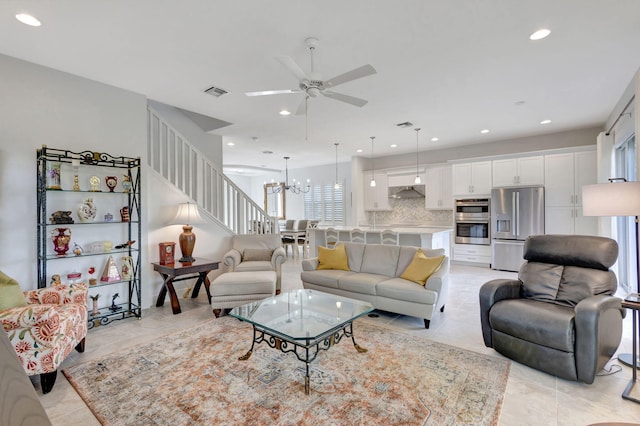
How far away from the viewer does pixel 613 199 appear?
260cm

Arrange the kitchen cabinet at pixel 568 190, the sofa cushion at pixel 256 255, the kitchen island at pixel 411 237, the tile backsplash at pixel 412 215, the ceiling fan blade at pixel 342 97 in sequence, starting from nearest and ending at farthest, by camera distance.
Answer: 1. the ceiling fan blade at pixel 342 97
2. the sofa cushion at pixel 256 255
3. the kitchen island at pixel 411 237
4. the kitchen cabinet at pixel 568 190
5. the tile backsplash at pixel 412 215

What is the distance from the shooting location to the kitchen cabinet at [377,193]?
8.73 m

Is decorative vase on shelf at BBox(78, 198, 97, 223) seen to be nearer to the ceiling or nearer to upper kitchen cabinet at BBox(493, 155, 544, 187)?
the ceiling

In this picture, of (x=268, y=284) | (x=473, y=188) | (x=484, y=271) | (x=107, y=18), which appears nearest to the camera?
(x=107, y=18)

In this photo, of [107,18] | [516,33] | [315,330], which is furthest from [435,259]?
[107,18]

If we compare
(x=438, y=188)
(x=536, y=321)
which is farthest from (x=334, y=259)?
(x=438, y=188)

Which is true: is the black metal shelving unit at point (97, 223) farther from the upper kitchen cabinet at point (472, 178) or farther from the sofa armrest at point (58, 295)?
the upper kitchen cabinet at point (472, 178)

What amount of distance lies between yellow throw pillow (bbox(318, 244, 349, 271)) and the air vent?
251cm

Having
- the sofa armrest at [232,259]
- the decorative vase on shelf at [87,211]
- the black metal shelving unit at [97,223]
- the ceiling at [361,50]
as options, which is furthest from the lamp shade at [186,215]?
the ceiling at [361,50]

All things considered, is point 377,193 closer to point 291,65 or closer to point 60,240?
point 291,65

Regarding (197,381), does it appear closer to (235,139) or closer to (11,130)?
(11,130)

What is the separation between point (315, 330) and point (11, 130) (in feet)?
12.0

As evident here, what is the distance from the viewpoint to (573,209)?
232 inches

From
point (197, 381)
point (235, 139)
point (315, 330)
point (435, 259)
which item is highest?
point (235, 139)
